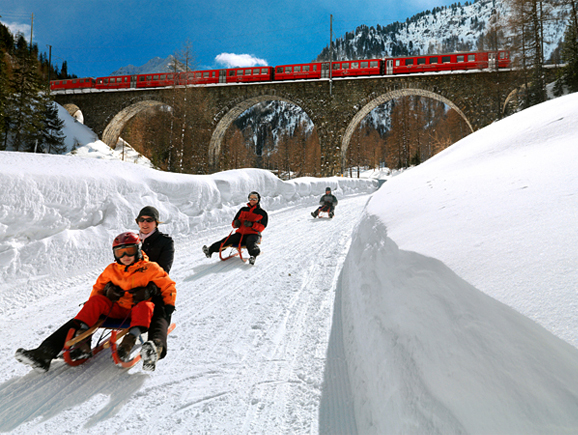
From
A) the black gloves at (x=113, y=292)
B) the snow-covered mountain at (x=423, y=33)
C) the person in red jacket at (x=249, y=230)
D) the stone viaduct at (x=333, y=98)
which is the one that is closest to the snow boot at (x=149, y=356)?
the black gloves at (x=113, y=292)

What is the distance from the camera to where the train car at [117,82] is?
27406 millimetres

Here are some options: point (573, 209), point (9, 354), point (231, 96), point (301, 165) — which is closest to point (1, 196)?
point (9, 354)

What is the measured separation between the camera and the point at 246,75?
24641 mm

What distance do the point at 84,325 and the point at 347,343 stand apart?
2.02m

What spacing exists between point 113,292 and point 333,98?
24.0 meters

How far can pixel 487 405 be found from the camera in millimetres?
902

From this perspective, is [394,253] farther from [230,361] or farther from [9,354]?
[9,354]

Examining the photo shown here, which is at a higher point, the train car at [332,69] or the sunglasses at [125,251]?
the train car at [332,69]

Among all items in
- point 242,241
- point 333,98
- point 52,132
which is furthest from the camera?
point 52,132

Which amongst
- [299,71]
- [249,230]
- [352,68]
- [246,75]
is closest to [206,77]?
[246,75]

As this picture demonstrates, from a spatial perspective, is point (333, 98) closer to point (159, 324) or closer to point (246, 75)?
point (246, 75)

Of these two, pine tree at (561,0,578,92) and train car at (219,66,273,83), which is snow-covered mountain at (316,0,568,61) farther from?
pine tree at (561,0,578,92)

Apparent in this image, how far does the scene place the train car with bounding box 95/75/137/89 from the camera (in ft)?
89.9

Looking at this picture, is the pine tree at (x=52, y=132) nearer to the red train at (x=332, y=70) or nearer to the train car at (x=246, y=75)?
the red train at (x=332, y=70)
